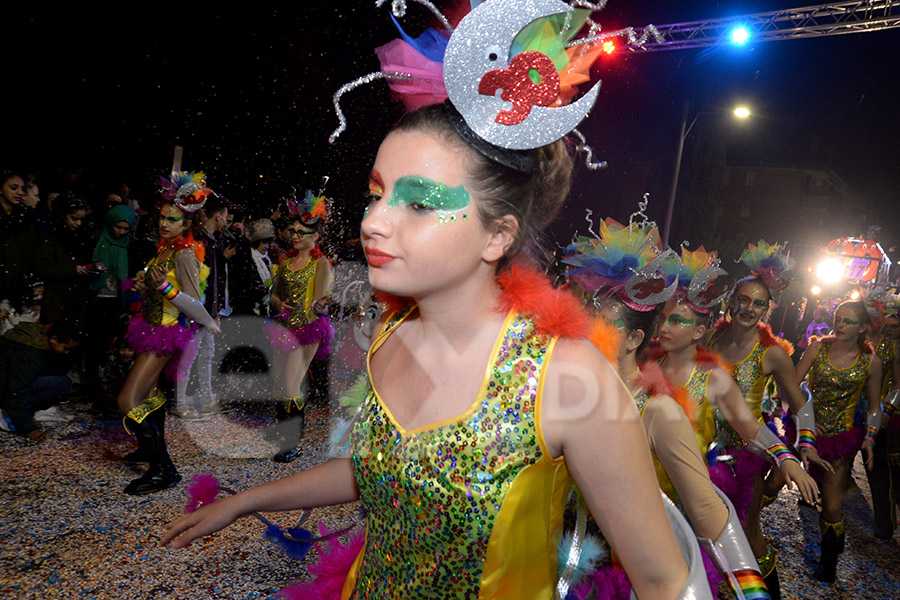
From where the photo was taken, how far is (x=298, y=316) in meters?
5.22

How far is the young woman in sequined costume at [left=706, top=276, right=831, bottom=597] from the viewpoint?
3.75 m

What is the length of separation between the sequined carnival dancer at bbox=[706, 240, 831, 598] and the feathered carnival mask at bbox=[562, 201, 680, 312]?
1756 mm

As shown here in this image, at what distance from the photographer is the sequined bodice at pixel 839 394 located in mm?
4785

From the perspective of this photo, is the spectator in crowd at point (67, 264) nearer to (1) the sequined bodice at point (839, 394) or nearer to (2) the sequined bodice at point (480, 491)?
(2) the sequined bodice at point (480, 491)

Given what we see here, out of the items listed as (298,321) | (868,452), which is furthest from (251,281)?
(868,452)

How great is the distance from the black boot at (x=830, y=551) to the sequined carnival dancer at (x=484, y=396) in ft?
13.1

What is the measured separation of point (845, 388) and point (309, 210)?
5.25 metres

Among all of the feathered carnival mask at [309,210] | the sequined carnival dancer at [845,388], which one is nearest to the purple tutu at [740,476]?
the sequined carnival dancer at [845,388]

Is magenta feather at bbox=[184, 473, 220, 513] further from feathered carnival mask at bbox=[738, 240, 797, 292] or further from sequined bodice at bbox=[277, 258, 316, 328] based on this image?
feathered carnival mask at bbox=[738, 240, 797, 292]

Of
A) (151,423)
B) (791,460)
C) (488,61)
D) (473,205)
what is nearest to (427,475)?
(473,205)

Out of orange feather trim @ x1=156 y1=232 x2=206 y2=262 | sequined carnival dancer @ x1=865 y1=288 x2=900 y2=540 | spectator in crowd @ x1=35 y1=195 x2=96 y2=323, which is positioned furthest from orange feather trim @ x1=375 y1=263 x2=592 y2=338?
sequined carnival dancer @ x1=865 y1=288 x2=900 y2=540

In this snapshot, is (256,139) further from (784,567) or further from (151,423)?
(784,567)

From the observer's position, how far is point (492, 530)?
113 cm

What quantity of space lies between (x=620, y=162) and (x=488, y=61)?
1379cm
